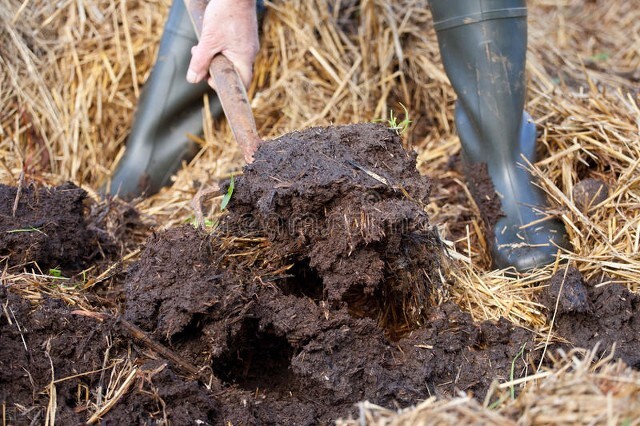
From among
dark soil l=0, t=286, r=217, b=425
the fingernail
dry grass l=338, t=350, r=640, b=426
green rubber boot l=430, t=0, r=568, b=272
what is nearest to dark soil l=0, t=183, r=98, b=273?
dark soil l=0, t=286, r=217, b=425

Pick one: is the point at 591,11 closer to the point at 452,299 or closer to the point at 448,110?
the point at 448,110

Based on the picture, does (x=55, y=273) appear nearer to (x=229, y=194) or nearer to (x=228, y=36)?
(x=229, y=194)

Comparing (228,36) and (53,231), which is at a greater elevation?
(228,36)

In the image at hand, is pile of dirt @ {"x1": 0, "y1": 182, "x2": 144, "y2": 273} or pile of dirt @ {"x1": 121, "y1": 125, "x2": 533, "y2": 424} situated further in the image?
pile of dirt @ {"x1": 0, "y1": 182, "x2": 144, "y2": 273}

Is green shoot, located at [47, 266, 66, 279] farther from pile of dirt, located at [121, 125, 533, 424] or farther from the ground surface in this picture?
pile of dirt, located at [121, 125, 533, 424]

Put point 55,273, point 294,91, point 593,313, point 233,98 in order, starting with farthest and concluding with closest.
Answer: point 294,91
point 233,98
point 55,273
point 593,313

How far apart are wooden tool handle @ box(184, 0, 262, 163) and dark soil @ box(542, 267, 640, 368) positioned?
94 centimetres

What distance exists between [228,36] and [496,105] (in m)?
0.94

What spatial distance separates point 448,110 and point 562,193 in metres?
0.90

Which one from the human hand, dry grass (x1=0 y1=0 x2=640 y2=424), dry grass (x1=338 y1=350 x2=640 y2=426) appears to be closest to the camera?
dry grass (x1=338 y1=350 x2=640 y2=426)

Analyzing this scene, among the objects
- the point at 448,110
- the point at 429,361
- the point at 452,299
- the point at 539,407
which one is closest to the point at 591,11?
the point at 448,110

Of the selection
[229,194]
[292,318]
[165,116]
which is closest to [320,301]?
[292,318]

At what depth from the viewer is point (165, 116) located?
2.80 m

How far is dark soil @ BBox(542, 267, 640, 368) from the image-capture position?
1.61 meters
